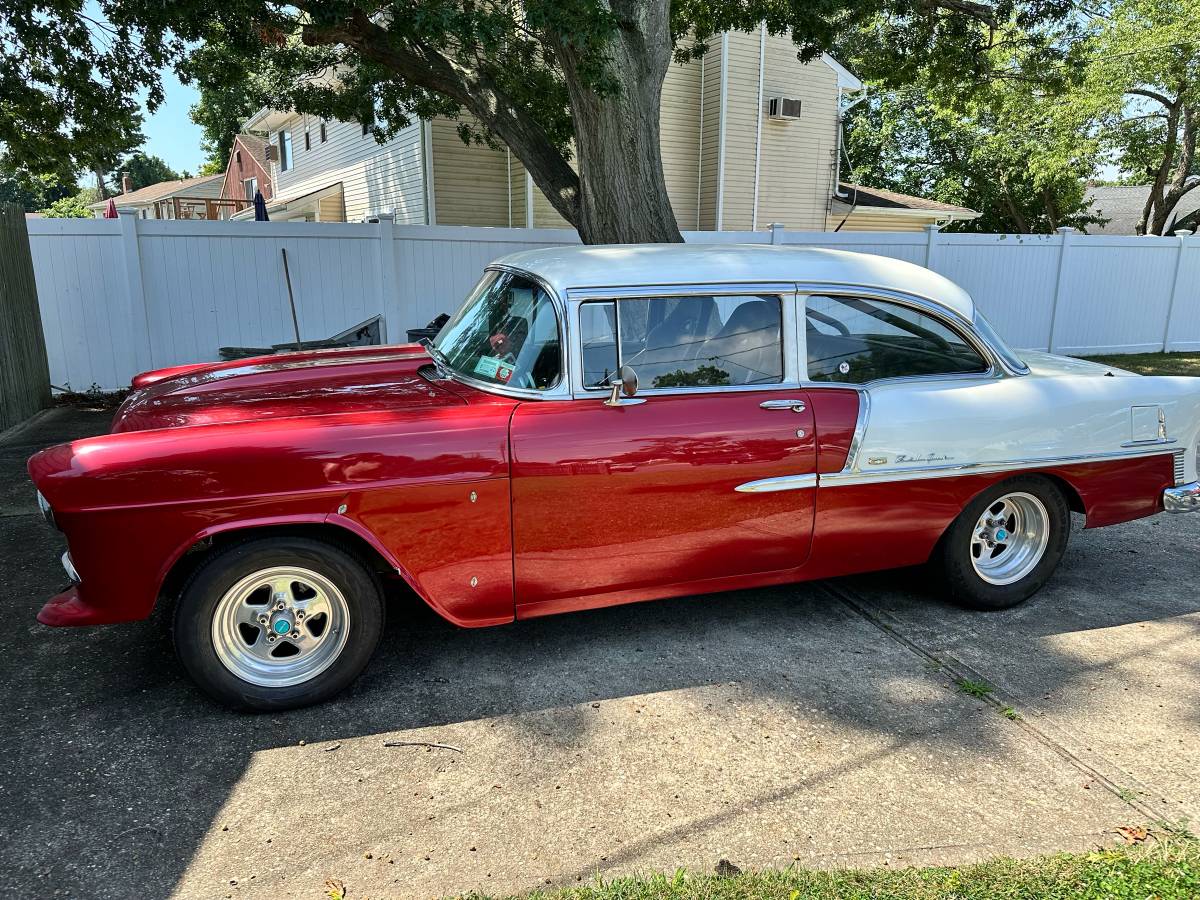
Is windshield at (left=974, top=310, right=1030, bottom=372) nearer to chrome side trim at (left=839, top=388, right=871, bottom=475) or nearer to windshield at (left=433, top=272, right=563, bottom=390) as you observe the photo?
chrome side trim at (left=839, top=388, right=871, bottom=475)

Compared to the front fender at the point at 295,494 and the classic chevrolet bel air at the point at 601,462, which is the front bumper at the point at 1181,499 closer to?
the classic chevrolet bel air at the point at 601,462

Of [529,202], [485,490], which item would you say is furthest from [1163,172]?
[485,490]

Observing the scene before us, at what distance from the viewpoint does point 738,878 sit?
239 centimetres

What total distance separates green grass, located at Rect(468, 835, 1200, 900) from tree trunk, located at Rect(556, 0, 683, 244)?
5728mm

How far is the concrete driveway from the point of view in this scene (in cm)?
251

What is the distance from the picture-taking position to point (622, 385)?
340cm

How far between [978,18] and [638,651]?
10.1 m

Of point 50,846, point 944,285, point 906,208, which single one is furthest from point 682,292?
point 906,208

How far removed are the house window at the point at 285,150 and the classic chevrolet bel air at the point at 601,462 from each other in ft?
74.4

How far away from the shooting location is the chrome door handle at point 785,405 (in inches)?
143

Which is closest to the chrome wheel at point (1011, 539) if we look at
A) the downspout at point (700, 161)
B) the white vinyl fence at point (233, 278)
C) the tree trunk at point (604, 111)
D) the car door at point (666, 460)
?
the car door at point (666, 460)

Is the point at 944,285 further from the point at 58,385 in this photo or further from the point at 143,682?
the point at 58,385

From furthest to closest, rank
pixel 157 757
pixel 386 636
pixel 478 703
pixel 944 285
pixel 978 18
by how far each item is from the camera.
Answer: pixel 978 18 < pixel 944 285 < pixel 386 636 < pixel 478 703 < pixel 157 757

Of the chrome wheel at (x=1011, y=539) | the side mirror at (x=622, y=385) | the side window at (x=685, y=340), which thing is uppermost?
the side window at (x=685, y=340)
